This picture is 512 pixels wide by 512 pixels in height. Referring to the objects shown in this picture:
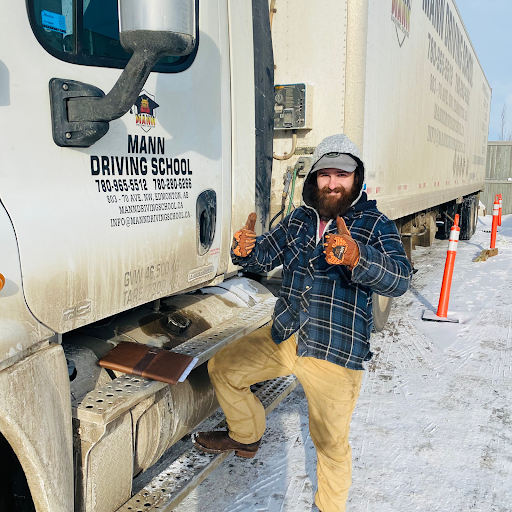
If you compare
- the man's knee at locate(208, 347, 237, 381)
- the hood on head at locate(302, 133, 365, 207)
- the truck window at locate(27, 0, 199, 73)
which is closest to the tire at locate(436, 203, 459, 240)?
the hood on head at locate(302, 133, 365, 207)

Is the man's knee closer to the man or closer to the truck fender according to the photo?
the man

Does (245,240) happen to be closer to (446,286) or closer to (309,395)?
(309,395)

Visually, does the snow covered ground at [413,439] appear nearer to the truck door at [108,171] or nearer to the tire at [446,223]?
the truck door at [108,171]

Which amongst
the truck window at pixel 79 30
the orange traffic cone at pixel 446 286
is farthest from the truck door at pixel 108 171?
the orange traffic cone at pixel 446 286

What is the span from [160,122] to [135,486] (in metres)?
1.56

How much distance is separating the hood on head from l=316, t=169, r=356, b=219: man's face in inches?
1.5

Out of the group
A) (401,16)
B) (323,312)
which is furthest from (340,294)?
(401,16)

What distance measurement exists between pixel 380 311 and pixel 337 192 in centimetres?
302

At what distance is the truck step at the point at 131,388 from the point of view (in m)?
1.73

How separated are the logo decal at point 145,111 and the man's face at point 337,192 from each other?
0.85 meters

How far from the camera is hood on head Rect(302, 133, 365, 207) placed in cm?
232

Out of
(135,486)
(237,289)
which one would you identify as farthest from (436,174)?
(135,486)

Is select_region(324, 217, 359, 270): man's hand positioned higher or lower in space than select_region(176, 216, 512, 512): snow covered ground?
higher

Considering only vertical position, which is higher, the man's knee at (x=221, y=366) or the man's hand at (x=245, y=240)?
the man's hand at (x=245, y=240)
